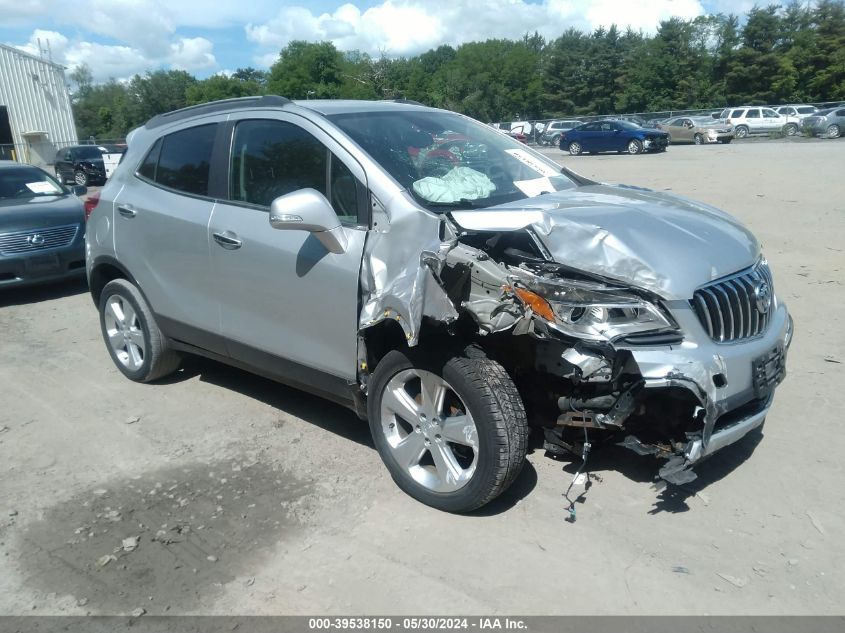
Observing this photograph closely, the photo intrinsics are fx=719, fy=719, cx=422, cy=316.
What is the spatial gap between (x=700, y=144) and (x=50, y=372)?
36457 mm

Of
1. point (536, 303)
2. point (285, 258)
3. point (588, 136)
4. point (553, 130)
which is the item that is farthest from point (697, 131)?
point (536, 303)

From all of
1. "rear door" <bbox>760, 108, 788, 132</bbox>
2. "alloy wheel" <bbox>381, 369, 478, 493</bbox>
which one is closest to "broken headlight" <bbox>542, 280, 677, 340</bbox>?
"alloy wheel" <bbox>381, 369, 478, 493</bbox>

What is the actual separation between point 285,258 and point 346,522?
4.79 ft

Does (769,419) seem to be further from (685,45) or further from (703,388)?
(685,45)

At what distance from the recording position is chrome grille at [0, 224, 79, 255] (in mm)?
8172

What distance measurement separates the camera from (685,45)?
64.9 metres

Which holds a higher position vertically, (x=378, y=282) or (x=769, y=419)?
(x=378, y=282)

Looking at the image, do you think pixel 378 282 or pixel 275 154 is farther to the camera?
pixel 275 154

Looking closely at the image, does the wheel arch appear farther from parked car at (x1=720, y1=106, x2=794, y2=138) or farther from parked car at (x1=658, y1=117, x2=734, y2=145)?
parked car at (x1=720, y1=106, x2=794, y2=138)

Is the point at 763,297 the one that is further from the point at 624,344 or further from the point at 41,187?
the point at 41,187

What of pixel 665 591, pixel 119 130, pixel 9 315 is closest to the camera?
pixel 665 591

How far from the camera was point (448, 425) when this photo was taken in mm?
3473

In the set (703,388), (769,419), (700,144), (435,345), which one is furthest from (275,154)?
(700,144)

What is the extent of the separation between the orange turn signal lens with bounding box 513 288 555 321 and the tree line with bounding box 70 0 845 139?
41885 millimetres
